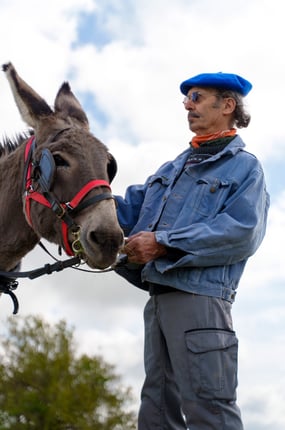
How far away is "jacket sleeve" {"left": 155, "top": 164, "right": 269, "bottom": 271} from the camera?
13.2ft

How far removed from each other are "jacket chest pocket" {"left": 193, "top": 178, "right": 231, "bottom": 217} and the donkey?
585 millimetres

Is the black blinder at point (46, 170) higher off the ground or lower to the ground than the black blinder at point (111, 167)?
lower

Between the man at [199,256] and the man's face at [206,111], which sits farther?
the man's face at [206,111]

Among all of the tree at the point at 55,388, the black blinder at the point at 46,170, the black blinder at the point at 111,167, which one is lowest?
the black blinder at the point at 46,170

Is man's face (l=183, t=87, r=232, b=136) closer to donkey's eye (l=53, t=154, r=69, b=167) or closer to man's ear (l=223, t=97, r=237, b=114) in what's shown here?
man's ear (l=223, t=97, r=237, b=114)

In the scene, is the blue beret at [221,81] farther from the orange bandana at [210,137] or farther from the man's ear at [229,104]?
the orange bandana at [210,137]

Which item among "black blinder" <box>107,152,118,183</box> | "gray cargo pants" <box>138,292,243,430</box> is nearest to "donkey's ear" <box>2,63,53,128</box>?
"black blinder" <box>107,152,118,183</box>

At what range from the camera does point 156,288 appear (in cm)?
432

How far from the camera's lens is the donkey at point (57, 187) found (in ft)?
13.7

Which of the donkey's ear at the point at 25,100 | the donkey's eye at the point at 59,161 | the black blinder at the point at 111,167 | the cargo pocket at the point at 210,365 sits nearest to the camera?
the cargo pocket at the point at 210,365

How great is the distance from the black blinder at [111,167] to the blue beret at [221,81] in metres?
0.81

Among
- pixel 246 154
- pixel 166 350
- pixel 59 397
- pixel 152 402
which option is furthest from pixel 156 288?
pixel 59 397

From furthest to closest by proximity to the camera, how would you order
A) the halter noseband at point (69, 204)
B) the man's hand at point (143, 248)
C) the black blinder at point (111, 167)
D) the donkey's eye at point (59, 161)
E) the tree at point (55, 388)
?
the tree at point (55, 388) < the black blinder at point (111, 167) < the donkey's eye at point (59, 161) < the halter noseband at point (69, 204) < the man's hand at point (143, 248)

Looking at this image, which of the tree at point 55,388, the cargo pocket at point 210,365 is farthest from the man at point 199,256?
the tree at point 55,388
